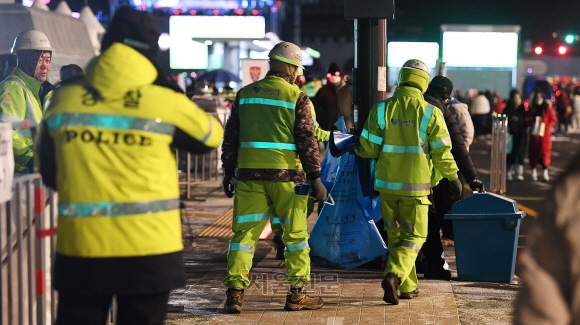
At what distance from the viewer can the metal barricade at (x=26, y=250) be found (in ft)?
15.2

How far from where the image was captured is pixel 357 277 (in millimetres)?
8602

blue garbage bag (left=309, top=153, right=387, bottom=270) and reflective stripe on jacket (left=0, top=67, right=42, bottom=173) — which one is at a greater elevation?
reflective stripe on jacket (left=0, top=67, right=42, bottom=173)

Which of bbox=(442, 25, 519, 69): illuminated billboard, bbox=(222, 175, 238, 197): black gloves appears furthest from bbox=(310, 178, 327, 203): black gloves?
bbox=(442, 25, 519, 69): illuminated billboard

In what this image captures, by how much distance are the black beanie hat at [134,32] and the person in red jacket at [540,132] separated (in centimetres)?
1581

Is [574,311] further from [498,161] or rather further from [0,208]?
[498,161]

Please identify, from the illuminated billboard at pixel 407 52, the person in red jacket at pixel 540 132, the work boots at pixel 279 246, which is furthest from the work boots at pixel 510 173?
the illuminated billboard at pixel 407 52

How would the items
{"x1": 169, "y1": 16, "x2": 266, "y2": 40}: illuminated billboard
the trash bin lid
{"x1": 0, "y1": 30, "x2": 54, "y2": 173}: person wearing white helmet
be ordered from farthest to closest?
{"x1": 169, "y1": 16, "x2": 266, "y2": 40}: illuminated billboard, the trash bin lid, {"x1": 0, "y1": 30, "x2": 54, "y2": 173}: person wearing white helmet

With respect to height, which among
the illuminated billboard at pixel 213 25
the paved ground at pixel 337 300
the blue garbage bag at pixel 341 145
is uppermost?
the illuminated billboard at pixel 213 25

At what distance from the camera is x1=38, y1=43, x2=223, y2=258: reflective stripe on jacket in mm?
3846

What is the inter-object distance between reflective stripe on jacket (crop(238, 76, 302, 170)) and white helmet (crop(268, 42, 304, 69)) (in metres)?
0.16

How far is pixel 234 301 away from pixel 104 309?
317cm

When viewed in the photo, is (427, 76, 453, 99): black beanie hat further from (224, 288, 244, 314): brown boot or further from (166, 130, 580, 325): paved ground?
(224, 288, 244, 314): brown boot

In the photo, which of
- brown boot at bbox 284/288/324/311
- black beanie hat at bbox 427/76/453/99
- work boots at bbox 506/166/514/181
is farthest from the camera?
work boots at bbox 506/166/514/181

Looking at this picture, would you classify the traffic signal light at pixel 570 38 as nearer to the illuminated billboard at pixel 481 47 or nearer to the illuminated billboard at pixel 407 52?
the illuminated billboard at pixel 481 47
